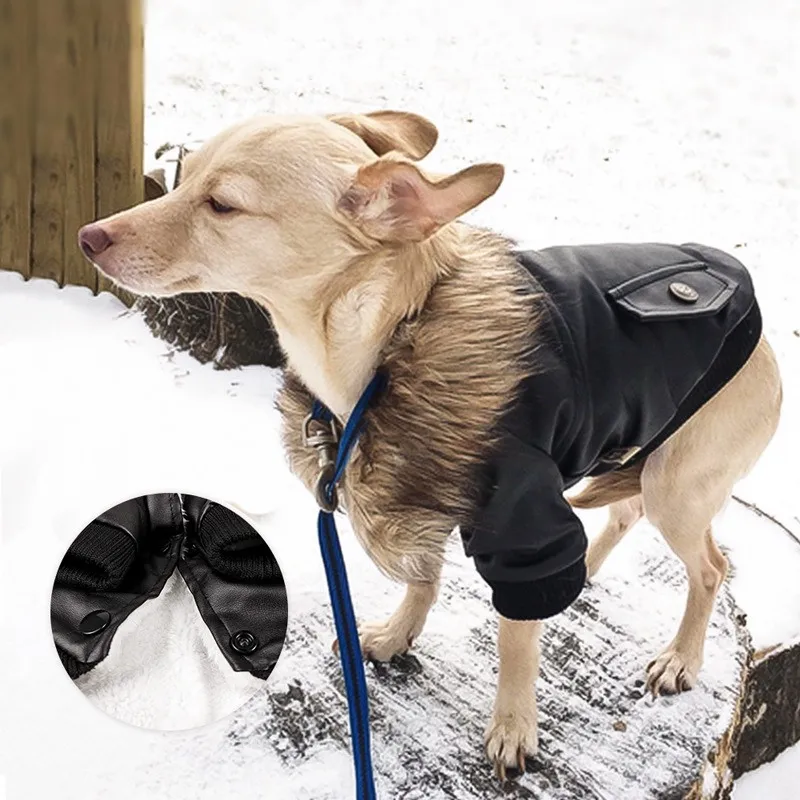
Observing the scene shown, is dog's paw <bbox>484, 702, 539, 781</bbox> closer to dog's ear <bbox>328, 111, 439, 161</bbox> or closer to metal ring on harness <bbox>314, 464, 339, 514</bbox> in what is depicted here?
metal ring on harness <bbox>314, 464, 339, 514</bbox>

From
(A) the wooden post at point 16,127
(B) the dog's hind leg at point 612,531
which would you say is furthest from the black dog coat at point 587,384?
(A) the wooden post at point 16,127

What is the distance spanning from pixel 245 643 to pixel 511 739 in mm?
528

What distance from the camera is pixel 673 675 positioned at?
6.89 feet

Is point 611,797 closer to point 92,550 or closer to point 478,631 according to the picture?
point 478,631

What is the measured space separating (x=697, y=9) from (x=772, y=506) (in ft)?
16.1

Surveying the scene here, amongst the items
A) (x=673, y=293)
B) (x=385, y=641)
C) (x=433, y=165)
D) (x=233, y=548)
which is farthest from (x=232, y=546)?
(x=433, y=165)

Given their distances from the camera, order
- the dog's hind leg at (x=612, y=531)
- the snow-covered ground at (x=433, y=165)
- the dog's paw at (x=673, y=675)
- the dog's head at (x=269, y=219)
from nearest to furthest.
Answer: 1. the dog's head at (x=269, y=219)
2. the dog's paw at (x=673, y=675)
3. the dog's hind leg at (x=612, y=531)
4. the snow-covered ground at (x=433, y=165)

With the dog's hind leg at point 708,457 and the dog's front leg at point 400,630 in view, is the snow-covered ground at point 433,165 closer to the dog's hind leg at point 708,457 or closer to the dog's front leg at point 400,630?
the dog's front leg at point 400,630

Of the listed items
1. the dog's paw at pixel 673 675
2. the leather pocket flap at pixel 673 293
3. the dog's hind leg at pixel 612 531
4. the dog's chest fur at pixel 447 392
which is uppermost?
the leather pocket flap at pixel 673 293

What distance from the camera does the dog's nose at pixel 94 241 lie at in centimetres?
158

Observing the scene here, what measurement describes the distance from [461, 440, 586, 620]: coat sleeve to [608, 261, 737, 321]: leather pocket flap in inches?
11.7

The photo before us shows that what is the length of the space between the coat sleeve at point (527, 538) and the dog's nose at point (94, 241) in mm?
663

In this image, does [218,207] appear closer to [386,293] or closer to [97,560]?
[386,293]

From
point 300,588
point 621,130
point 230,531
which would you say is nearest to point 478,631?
point 300,588
